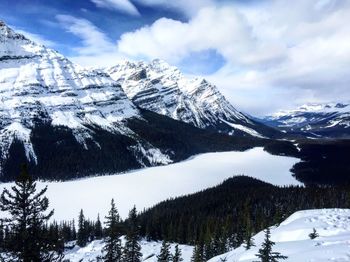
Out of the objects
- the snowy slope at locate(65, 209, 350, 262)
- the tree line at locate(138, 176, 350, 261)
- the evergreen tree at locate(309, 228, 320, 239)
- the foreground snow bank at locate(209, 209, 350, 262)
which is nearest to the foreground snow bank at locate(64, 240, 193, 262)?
the tree line at locate(138, 176, 350, 261)

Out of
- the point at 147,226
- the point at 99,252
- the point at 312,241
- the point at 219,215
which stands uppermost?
the point at 312,241

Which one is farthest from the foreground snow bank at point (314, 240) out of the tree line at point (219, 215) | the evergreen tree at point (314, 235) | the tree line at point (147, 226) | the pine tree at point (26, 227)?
the tree line at point (219, 215)

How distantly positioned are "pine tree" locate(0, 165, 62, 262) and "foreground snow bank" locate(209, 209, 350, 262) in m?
20.7

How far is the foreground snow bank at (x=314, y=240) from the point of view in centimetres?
3431

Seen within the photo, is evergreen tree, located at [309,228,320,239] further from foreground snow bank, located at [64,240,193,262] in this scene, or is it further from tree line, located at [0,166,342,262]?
foreground snow bank, located at [64,240,193,262]

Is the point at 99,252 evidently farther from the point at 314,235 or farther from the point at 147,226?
the point at 314,235

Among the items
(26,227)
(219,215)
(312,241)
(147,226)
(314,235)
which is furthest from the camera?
(219,215)

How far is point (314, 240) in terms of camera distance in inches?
1661

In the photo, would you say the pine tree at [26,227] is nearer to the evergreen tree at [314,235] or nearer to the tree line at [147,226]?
the tree line at [147,226]

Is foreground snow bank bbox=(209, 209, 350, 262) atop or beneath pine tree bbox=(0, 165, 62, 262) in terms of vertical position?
beneath

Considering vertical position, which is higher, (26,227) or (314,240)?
(26,227)

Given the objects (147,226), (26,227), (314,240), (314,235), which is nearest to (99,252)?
(147,226)

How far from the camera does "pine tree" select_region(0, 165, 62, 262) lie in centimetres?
2659

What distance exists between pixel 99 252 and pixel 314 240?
94.0 metres
